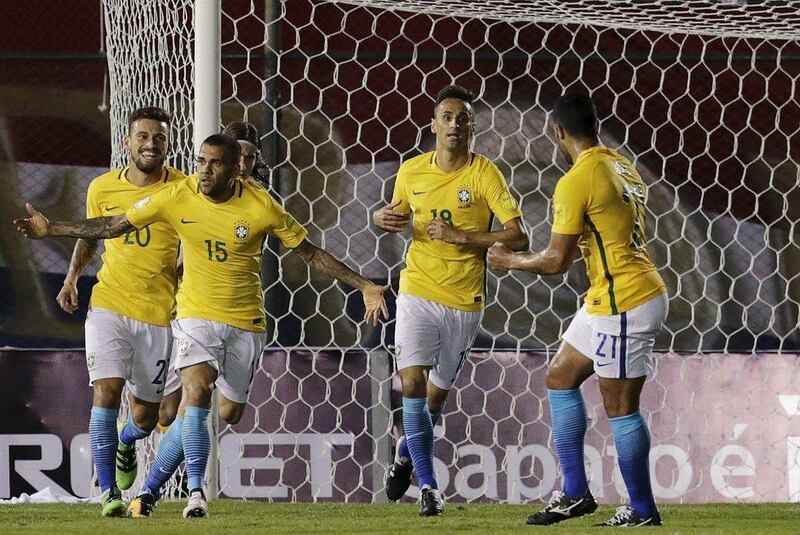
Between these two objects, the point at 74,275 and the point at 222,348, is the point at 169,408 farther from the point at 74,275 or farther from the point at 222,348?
the point at 222,348

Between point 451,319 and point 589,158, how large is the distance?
1.42 meters

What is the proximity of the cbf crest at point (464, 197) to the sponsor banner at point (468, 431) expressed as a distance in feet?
5.11

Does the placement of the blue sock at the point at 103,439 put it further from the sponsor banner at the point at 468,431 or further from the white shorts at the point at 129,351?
the sponsor banner at the point at 468,431

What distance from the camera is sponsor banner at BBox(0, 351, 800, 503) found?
801 centimetres

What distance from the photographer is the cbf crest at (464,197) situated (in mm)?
6742

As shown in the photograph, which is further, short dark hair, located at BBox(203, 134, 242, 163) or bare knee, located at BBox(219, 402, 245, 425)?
bare knee, located at BBox(219, 402, 245, 425)

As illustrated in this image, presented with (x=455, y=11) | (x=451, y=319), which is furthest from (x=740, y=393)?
(x=455, y=11)

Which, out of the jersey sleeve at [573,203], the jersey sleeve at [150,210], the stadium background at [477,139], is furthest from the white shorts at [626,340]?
the stadium background at [477,139]

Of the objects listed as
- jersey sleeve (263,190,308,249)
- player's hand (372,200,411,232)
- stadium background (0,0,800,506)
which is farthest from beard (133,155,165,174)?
stadium background (0,0,800,506)

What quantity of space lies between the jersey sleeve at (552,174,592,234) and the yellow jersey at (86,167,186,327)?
6.46 feet

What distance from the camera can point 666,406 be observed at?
26.4ft

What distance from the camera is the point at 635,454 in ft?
18.5

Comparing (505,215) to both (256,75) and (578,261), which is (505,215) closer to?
(578,261)

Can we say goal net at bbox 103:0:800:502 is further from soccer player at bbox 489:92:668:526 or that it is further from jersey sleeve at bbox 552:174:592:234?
jersey sleeve at bbox 552:174:592:234
